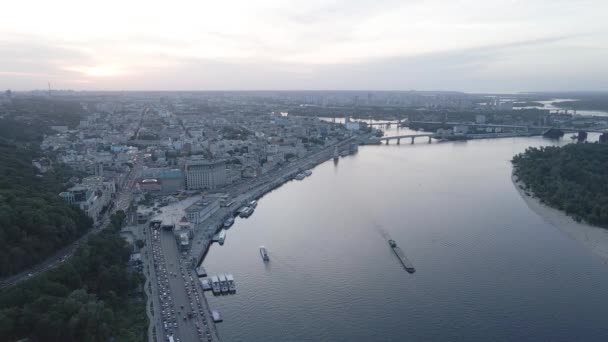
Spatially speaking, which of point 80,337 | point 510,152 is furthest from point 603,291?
point 510,152

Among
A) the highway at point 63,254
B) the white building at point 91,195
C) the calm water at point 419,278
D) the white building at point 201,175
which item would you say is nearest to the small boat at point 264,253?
the calm water at point 419,278

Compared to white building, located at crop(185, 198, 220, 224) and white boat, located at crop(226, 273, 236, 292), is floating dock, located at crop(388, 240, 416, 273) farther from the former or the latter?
white building, located at crop(185, 198, 220, 224)

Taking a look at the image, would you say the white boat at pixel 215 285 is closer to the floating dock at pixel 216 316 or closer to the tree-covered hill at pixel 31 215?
the floating dock at pixel 216 316

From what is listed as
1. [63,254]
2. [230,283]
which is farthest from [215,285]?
[63,254]

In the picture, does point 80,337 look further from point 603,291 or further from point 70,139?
point 70,139

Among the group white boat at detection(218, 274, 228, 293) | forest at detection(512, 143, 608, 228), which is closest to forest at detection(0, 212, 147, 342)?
white boat at detection(218, 274, 228, 293)

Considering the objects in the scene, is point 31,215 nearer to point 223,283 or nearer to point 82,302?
point 82,302
